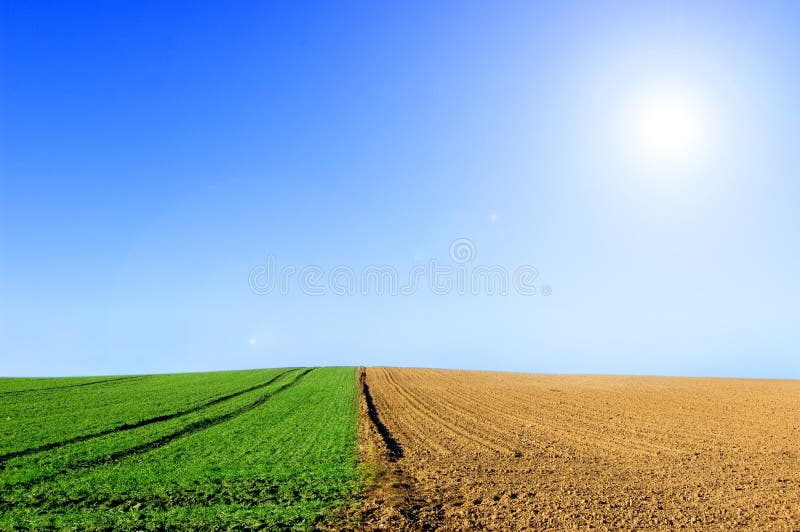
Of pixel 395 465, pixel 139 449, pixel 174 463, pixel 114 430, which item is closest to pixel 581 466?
pixel 395 465

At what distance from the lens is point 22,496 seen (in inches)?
537

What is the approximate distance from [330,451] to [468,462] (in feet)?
16.3

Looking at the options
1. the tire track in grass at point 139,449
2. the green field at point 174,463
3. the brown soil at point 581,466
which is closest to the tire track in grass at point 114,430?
the green field at point 174,463

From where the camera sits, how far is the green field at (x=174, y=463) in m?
12.0

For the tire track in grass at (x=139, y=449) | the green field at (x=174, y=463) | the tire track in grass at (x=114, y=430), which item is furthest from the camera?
the tire track in grass at (x=114, y=430)

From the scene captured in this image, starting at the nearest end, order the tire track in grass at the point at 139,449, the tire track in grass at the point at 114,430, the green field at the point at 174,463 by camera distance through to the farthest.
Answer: the green field at the point at 174,463 → the tire track in grass at the point at 139,449 → the tire track in grass at the point at 114,430

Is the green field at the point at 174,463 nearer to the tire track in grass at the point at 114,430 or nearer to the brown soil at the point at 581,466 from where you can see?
the tire track in grass at the point at 114,430

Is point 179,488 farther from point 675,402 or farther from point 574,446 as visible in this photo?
point 675,402

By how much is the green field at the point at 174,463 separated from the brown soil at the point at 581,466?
1645 mm

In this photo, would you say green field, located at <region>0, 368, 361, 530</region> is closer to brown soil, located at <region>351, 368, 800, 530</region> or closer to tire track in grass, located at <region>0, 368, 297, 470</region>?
tire track in grass, located at <region>0, 368, 297, 470</region>

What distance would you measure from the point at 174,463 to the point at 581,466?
13.3 m

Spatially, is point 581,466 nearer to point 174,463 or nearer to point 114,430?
point 174,463

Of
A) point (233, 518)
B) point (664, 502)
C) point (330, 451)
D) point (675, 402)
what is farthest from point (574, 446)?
point (675, 402)

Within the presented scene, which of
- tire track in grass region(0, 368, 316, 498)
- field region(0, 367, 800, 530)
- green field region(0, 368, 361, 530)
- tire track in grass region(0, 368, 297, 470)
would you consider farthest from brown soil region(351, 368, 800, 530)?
tire track in grass region(0, 368, 297, 470)
